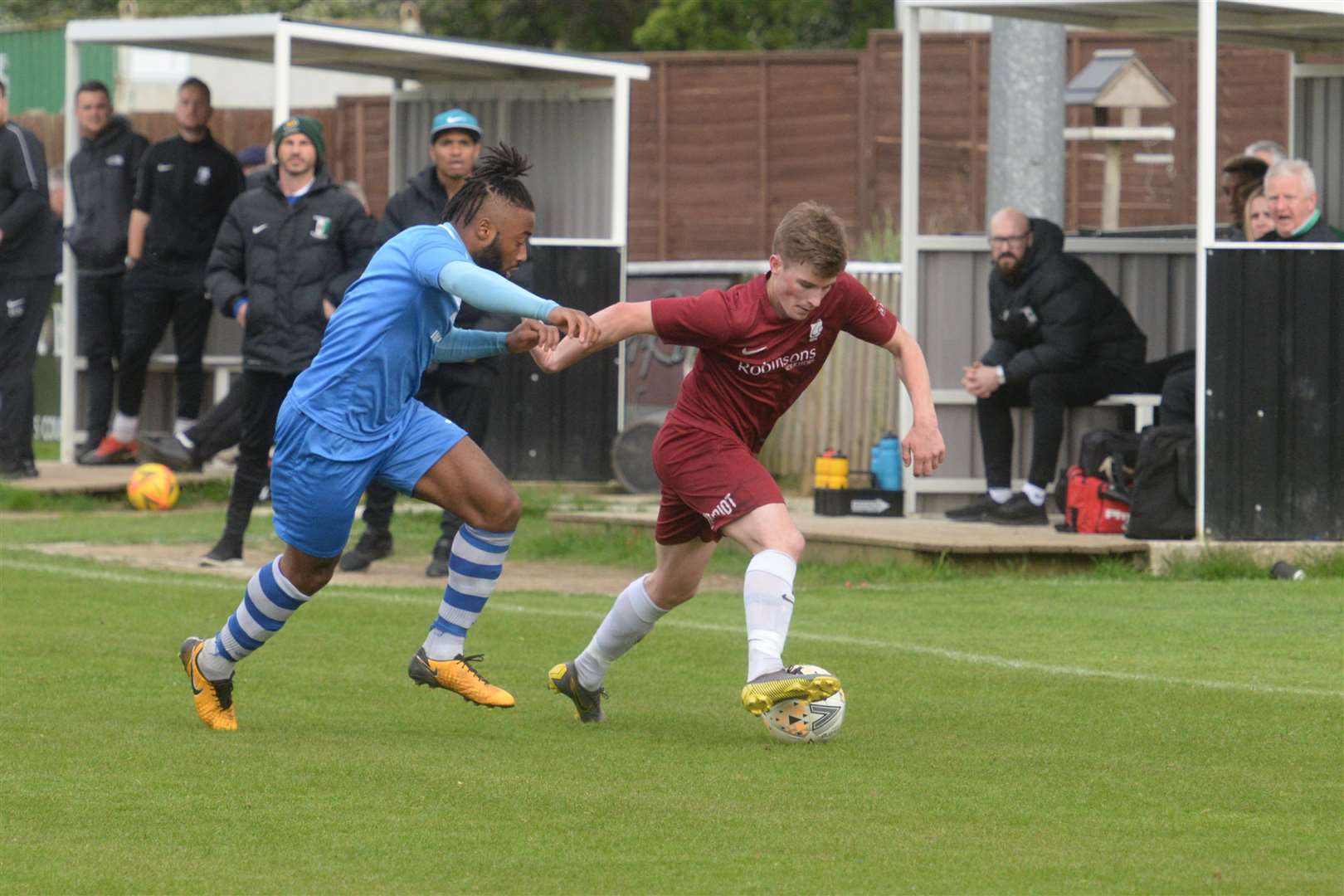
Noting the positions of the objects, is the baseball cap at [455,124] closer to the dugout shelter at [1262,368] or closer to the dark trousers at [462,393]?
the dark trousers at [462,393]

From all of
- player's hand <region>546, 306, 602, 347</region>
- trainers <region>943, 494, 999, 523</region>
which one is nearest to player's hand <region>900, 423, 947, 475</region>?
player's hand <region>546, 306, 602, 347</region>

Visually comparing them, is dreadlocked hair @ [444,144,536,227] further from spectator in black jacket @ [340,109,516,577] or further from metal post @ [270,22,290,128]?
metal post @ [270,22,290,128]

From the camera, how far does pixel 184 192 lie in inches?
671

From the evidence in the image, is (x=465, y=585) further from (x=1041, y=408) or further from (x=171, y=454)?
(x=171, y=454)

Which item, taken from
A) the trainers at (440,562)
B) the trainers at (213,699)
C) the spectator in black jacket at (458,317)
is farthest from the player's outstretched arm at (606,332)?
the trainers at (440,562)

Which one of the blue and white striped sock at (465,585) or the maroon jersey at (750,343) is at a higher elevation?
the maroon jersey at (750,343)

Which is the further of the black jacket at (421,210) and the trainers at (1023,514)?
the trainers at (1023,514)

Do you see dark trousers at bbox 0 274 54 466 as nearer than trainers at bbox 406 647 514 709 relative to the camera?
No

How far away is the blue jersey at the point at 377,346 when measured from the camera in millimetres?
7430

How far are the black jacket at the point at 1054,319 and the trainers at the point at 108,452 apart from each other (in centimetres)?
761

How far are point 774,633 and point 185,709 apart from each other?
7.52 feet

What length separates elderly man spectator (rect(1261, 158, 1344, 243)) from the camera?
12742mm

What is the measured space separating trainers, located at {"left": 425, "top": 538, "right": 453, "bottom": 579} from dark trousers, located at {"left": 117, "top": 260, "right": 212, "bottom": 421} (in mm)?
5609

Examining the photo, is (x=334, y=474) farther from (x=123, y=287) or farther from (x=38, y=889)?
(x=123, y=287)
